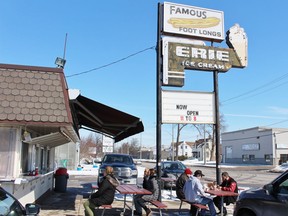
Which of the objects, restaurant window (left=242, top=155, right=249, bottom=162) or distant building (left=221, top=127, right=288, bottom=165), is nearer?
distant building (left=221, top=127, right=288, bottom=165)

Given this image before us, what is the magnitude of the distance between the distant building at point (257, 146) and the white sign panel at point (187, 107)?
50.8m

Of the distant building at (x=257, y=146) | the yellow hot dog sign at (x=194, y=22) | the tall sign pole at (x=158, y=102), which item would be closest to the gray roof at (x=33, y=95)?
the tall sign pole at (x=158, y=102)

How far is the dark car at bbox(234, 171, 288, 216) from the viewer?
6.08 meters

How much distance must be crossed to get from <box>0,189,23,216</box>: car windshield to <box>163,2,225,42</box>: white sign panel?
8487 millimetres

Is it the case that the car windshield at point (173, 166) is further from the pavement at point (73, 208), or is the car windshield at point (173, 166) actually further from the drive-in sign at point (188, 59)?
the drive-in sign at point (188, 59)

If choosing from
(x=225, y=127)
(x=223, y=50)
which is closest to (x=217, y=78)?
(x=223, y=50)

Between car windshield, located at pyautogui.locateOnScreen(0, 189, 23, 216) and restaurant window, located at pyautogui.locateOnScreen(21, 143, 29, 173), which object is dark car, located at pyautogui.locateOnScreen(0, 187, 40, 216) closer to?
car windshield, located at pyautogui.locateOnScreen(0, 189, 23, 216)

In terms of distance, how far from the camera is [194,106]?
11930 mm

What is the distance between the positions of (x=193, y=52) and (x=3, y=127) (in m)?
6.66

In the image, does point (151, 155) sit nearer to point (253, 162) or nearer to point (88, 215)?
point (253, 162)

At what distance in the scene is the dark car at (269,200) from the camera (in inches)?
239

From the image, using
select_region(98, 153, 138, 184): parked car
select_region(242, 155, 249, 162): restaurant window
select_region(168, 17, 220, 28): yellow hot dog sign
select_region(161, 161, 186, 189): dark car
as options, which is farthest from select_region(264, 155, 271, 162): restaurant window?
select_region(168, 17, 220, 28): yellow hot dog sign

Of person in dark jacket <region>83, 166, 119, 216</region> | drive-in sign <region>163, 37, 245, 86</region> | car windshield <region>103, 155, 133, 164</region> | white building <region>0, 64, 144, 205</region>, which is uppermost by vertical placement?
drive-in sign <region>163, 37, 245, 86</region>

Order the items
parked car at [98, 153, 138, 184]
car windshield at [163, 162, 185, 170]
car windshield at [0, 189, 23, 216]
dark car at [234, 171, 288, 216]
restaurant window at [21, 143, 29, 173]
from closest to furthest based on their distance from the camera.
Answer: car windshield at [0, 189, 23, 216] < dark car at [234, 171, 288, 216] < restaurant window at [21, 143, 29, 173] < parked car at [98, 153, 138, 184] < car windshield at [163, 162, 185, 170]
